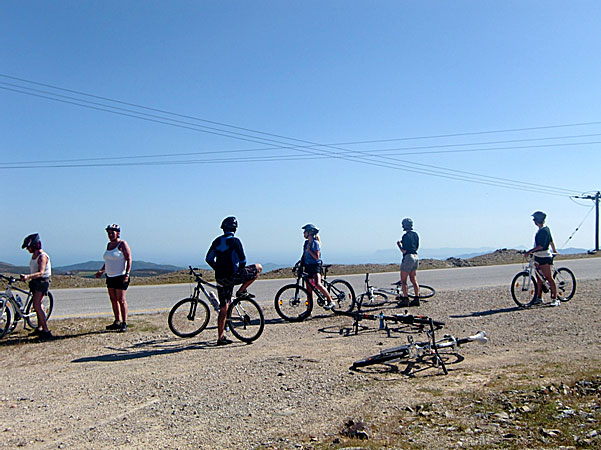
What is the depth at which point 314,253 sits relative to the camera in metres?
11.5

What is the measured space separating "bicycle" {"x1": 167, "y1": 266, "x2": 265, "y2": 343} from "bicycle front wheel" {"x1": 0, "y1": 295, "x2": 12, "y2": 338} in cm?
292

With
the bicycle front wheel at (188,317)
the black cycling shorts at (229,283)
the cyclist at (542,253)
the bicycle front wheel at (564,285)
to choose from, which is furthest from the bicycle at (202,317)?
the bicycle front wheel at (564,285)

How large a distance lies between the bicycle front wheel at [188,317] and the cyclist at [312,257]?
8.65ft

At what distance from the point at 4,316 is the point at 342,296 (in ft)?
21.5

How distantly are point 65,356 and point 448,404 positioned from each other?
5851mm

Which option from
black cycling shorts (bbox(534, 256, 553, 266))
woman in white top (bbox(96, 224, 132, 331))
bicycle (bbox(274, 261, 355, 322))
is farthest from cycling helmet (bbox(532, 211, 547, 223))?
woman in white top (bbox(96, 224, 132, 331))

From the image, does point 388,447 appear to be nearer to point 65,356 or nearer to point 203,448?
point 203,448

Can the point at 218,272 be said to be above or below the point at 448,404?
above

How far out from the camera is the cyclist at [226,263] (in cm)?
879

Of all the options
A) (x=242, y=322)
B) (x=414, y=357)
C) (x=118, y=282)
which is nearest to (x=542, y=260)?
(x=414, y=357)

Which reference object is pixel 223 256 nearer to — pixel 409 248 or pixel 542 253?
pixel 409 248

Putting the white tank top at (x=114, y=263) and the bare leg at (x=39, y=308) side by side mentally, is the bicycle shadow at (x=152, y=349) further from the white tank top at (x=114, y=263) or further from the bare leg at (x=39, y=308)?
the bare leg at (x=39, y=308)

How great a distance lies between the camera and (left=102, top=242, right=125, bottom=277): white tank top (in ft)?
33.1

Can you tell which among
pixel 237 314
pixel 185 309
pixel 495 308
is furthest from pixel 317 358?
pixel 495 308
